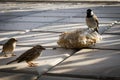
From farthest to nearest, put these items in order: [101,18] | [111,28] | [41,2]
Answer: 1. [41,2]
2. [101,18]
3. [111,28]

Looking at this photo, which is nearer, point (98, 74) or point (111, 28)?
point (98, 74)

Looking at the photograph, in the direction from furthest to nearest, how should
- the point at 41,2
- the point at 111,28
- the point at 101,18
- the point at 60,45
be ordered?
the point at 41,2, the point at 101,18, the point at 111,28, the point at 60,45

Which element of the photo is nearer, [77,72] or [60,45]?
[77,72]

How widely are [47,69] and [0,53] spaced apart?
1.43 m

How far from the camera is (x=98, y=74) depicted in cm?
439

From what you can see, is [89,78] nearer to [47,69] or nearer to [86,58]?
[47,69]

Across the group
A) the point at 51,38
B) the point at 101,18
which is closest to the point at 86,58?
the point at 51,38

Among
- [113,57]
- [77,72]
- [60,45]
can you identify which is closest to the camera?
[77,72]

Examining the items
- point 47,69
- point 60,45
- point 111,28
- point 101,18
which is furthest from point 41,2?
point 47,69

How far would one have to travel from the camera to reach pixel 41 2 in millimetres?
19141

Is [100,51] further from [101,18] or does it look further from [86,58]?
[101,18]

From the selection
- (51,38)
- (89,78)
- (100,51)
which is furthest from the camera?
(51,38)

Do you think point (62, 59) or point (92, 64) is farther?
point (62, 59)

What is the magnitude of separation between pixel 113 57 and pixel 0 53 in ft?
6.57
